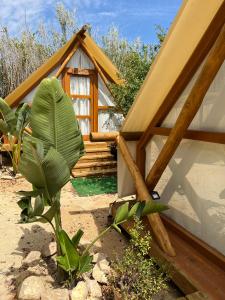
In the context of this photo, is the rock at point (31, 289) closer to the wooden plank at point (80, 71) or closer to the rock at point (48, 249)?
the rock at point (48, 249)

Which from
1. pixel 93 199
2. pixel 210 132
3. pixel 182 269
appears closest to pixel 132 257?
pixel 182 269

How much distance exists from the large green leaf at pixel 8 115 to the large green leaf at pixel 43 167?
206 inches

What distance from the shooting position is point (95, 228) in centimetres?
525

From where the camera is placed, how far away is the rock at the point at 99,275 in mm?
3292

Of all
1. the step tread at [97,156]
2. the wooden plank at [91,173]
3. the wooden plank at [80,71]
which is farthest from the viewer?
the wooden plank at [80,71]

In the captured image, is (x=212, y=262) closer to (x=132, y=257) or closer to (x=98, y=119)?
(x=132, y=257)

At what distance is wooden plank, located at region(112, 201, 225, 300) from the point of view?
9.10 feet

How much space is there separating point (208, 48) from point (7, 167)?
8641mm

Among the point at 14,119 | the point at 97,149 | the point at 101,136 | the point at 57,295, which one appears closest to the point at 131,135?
the point at 101,136

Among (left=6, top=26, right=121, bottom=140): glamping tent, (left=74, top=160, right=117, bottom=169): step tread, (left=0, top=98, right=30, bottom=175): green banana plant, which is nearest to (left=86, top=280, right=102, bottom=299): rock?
(left=0, top=98, right=30, bottom=175): green banana plant

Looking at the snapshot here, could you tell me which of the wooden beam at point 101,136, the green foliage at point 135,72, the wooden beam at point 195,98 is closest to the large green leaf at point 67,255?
the wooden beam at point 195,98

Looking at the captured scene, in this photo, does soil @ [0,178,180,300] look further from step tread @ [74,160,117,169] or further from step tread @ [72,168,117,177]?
step tread @ [74,160,117,169]

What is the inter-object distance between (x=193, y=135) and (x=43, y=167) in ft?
6.72

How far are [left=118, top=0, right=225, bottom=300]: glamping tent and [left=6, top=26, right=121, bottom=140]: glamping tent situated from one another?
22.4 feet
